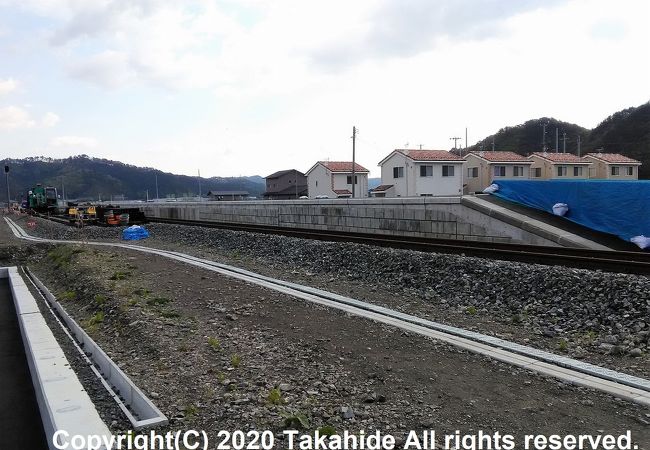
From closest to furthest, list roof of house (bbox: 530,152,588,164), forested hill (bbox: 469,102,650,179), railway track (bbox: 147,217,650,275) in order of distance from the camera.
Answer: railway track (bbox: 147,217,650,275) → roof of house (bbox: 530,152,588,164) → forested hill (bbox: 469,102,650,179)

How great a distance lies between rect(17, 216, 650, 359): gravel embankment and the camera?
5.79m

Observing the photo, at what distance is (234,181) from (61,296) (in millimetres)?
166682

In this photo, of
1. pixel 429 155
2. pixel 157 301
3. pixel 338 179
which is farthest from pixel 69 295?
pixel 338 179

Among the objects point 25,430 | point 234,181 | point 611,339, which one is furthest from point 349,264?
point 234,181

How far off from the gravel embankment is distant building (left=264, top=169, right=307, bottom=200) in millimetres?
54448

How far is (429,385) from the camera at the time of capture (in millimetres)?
4375

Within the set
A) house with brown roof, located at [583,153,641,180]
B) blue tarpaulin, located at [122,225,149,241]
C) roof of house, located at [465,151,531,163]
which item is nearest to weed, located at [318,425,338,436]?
blue tarpaulin, located at [122,225,149,241]

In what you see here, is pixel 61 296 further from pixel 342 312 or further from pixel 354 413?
pixel 354 413

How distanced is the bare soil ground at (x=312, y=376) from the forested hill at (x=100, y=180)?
434 feet

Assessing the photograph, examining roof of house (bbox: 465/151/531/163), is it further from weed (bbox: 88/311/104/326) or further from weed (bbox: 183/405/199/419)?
weed (bbox: 183/405/199/419)

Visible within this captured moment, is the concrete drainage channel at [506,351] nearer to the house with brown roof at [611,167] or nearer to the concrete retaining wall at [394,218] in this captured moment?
the concrete retaining wall at [394,218]

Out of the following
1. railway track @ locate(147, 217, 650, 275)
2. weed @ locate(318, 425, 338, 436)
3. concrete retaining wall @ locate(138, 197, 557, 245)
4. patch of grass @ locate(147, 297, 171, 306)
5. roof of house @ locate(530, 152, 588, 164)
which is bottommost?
weed @ locate(318, 425, 338, 436)

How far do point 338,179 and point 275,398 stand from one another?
45.2 meters

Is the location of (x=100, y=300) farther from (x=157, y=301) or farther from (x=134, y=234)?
(x=134, y=234)
